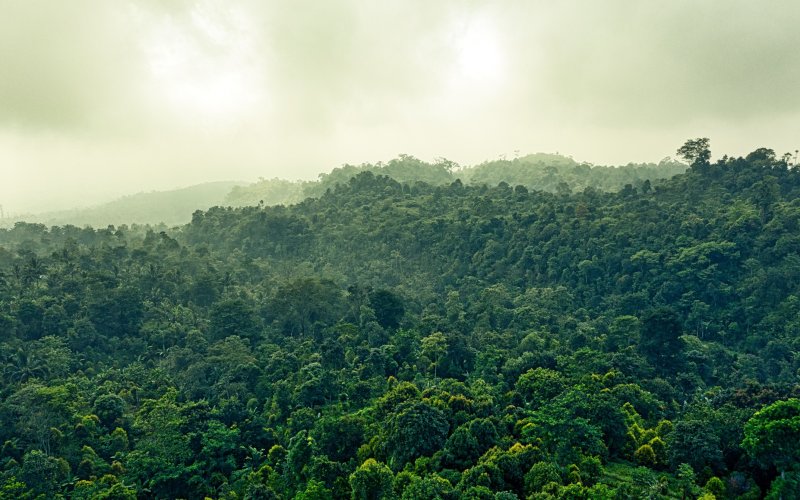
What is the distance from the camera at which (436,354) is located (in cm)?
3859

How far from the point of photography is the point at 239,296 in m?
52.7

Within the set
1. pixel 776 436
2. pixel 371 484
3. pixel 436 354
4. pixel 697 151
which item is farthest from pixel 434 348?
pixel 697 151

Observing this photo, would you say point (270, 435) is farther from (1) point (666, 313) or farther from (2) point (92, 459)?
(1) point (666, 313)

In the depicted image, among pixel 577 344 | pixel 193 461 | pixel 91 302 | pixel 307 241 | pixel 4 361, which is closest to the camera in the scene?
pixel 193 461

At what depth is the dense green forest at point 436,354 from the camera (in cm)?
2434

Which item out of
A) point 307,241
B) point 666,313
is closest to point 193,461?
point 666,313

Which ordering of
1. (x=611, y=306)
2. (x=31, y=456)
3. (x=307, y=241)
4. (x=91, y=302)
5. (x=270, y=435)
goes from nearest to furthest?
(x=31, y=456), (x=270, y=435), (x=91, y=302), (x=611, y=306), (x=307, y=241)

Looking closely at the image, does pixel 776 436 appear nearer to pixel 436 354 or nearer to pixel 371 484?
pixel 371 484

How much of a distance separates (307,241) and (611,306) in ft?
117

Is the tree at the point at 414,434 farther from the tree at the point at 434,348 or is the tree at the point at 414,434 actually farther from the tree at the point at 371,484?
the tree at the point at 434,348

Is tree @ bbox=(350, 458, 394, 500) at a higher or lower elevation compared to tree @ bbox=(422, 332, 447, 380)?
lower

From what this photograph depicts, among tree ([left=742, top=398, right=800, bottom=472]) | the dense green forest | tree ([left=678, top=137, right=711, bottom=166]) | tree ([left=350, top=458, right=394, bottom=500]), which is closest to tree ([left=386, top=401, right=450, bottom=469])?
the dense green forest

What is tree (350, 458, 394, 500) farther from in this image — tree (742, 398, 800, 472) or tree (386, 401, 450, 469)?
tree (742, 398, 800, 472)

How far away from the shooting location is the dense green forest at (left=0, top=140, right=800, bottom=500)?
24.3 metres
